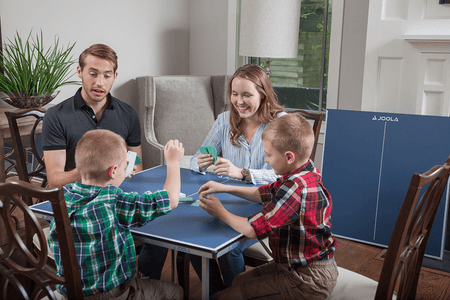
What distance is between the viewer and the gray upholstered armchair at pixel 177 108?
355 cm

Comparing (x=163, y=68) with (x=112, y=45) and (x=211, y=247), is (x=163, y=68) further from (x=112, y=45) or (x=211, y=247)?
(x=211, y=247)

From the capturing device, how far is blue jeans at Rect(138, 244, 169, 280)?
1.89 m

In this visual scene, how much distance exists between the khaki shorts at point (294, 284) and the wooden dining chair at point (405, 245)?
0.09 metres

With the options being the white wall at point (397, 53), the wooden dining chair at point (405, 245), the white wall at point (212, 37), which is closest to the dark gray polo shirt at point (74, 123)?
the wooden dining chair at point (405, 245)

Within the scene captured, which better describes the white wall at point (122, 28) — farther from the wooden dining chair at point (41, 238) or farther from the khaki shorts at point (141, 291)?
the khaki shorts at point (141, 291)

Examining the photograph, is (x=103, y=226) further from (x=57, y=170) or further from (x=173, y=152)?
(x=57, y=170)

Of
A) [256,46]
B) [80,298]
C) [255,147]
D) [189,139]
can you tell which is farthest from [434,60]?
[80,298]

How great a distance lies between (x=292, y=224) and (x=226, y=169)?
0.58 metres

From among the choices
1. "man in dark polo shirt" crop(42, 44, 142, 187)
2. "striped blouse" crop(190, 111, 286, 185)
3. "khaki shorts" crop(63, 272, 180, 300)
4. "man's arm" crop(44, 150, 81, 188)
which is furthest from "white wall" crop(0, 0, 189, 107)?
"khaki shorts" crop(63, 272, 180, 300)

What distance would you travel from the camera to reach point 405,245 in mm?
1286

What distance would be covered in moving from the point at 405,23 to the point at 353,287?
2.25 metres

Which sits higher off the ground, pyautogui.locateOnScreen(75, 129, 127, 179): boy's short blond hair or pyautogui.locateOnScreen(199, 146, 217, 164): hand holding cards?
pyautogui.locateOnScreen(75, 129, 127, 179): boy's short blond hair

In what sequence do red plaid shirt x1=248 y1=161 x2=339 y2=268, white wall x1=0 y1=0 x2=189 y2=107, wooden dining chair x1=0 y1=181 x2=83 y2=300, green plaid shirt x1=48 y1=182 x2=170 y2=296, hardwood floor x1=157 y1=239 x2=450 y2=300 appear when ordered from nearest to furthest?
1. wooden dining chair x1=0 y1=181 x2=83 y2=300
2. green plaid shirt x1=48 y1=182 x2=170 y2=296
3. red plaid shirt x1=248 y1=161 x2=339 y2=268
4. hardwood floor x1=157 y1=239 x2=450 y2=300
5. white wall x1=0 y1=0 x2=189 y2=107

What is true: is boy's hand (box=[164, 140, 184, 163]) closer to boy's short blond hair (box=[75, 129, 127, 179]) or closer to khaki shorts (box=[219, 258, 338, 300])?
boy's short blond hair (box=[75, 129, 127, 179])
